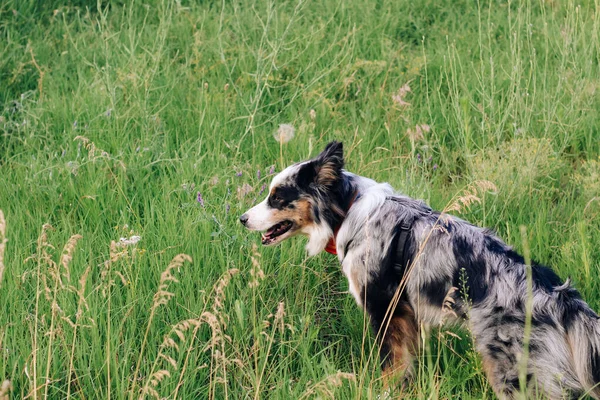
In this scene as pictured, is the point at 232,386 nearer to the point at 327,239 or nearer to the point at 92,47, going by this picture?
the point at 327,239

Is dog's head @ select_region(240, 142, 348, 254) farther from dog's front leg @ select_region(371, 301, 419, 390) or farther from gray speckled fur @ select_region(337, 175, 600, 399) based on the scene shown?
dog's front leg @ select_region(371, 301, 419, 390)

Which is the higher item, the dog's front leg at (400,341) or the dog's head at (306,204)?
the dog's head at (306,204)

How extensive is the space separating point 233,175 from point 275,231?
92cm

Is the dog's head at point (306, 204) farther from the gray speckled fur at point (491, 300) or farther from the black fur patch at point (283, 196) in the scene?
the gray speckled fur at point (491, 300)

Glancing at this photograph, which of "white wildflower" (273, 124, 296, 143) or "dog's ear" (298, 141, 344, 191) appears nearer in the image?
"dog's ear" (298, 141, 344, 191)

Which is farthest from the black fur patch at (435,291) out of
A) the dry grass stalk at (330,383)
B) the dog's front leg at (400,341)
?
the dry grass stalk at (330,383)

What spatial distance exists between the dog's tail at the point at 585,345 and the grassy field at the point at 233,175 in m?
0.46

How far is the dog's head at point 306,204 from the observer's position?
3680 mm

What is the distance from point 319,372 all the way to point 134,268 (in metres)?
1.31

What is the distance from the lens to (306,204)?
3.78 meters

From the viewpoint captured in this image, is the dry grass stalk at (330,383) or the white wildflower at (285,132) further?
the white wildflower at (285,132)

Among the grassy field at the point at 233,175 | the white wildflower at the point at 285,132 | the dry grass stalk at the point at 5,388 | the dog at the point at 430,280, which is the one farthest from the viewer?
the white wildflower at the point at 285,132

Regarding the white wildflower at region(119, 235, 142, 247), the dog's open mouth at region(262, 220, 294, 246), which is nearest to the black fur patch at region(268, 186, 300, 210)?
the dog's open mouth at region(262, 220, 294, 246)

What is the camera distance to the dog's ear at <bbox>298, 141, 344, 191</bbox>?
361 centimetres
